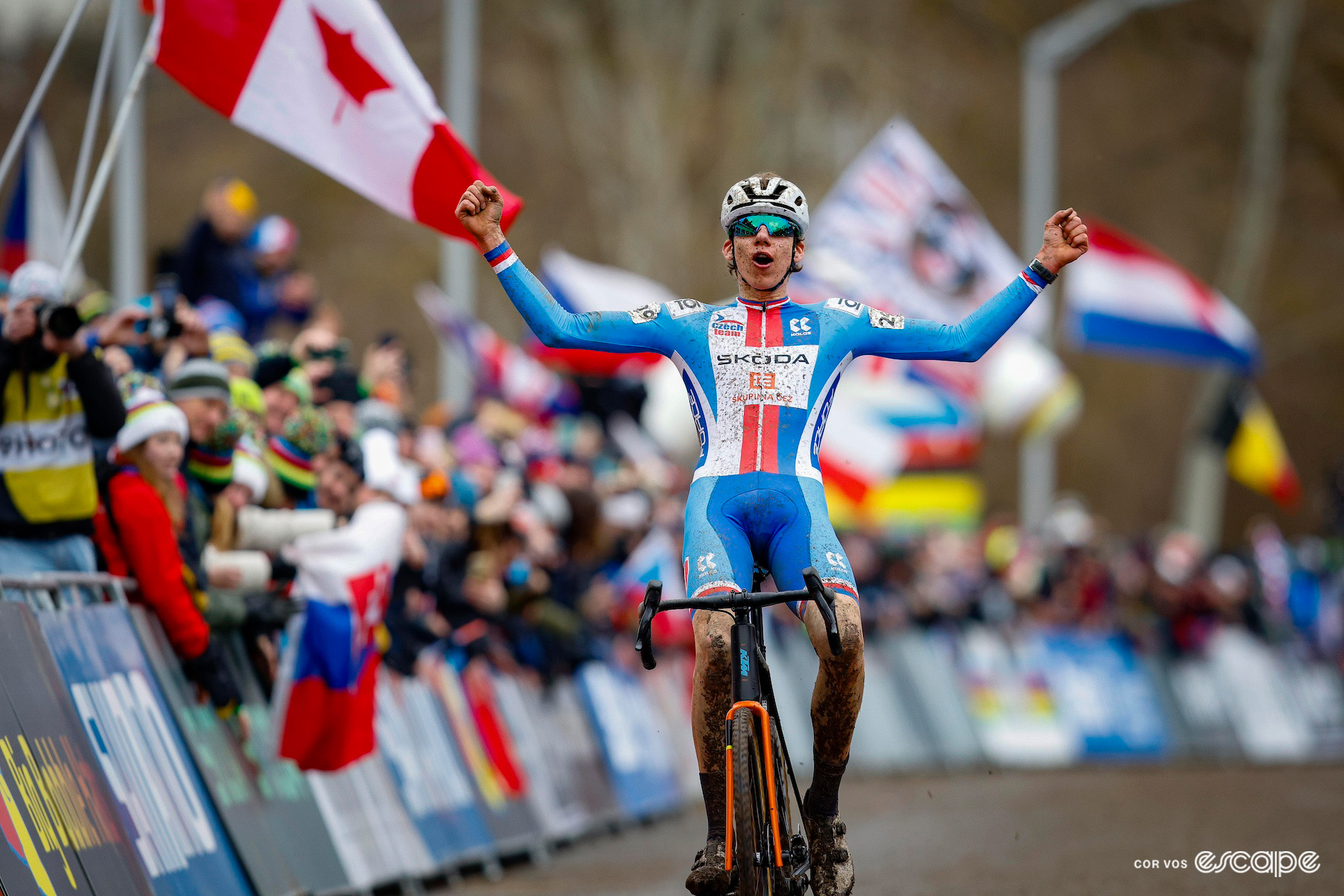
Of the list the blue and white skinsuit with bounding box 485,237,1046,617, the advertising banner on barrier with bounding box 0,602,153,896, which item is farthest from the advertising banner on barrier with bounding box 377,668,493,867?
the blue and white skinsuit with bounding box 485,237,1046,617

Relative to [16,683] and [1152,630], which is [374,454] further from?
[1152,630]

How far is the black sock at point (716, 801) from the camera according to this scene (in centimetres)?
708

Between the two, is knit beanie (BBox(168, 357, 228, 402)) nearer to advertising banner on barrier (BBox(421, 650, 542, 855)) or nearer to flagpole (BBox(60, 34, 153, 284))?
flagpole (BBox(60, 34, 153, 284))

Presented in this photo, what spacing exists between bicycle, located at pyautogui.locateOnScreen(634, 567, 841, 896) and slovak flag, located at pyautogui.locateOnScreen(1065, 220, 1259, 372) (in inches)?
605

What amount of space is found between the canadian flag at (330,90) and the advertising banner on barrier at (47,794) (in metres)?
3.10

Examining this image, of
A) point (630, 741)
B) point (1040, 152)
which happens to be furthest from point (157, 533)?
point (1040, 152)

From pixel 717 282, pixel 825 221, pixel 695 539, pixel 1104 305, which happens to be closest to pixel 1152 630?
pixel 1104 305

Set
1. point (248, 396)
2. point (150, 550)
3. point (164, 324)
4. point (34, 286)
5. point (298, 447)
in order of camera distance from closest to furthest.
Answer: point (34, 286), point (150, 550), point (164, 324), point (298, 447), point (248, 396)

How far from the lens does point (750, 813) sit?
21.7ft

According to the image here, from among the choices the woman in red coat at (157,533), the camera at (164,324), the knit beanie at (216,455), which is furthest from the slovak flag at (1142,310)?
the woman in red coat at (157,533)

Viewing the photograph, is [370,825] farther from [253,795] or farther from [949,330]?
[949,330]

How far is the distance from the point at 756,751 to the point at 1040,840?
632 centimetres

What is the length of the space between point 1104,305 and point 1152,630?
4.55 m

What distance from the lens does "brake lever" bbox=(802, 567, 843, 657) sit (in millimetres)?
6910
